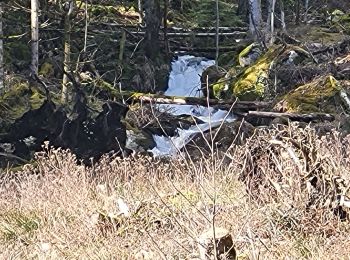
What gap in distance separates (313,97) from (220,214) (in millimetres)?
7743

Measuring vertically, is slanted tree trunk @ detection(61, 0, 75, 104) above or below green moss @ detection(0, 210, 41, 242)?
above

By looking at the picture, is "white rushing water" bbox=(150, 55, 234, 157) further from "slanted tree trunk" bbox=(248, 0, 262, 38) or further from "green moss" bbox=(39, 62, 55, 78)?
"green moss" bbox=(39, 62, 55, 78)

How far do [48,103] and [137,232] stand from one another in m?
7.30

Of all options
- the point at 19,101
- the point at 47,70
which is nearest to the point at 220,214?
the point at 19,101

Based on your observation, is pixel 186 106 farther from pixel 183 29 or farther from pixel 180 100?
pixel 183 29

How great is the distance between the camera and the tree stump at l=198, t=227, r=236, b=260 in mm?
3438

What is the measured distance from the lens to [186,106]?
1497cm

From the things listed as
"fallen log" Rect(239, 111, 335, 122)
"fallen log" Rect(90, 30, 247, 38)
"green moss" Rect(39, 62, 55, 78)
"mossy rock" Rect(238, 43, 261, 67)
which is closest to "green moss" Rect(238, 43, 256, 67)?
"mossy rock" Rect(238, 43, 261, 67)

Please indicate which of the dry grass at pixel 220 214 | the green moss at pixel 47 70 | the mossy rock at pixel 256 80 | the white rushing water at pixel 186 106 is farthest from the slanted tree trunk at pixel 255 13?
the dry grass at pixel 220 214

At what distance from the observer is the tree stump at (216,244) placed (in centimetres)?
344

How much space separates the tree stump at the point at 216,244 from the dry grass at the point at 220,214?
0.26 feet

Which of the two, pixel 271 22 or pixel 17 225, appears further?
pixel 271 22

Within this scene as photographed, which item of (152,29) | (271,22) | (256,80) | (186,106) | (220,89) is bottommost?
(186,106)

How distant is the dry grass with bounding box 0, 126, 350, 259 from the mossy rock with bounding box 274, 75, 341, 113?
576 centimetres
